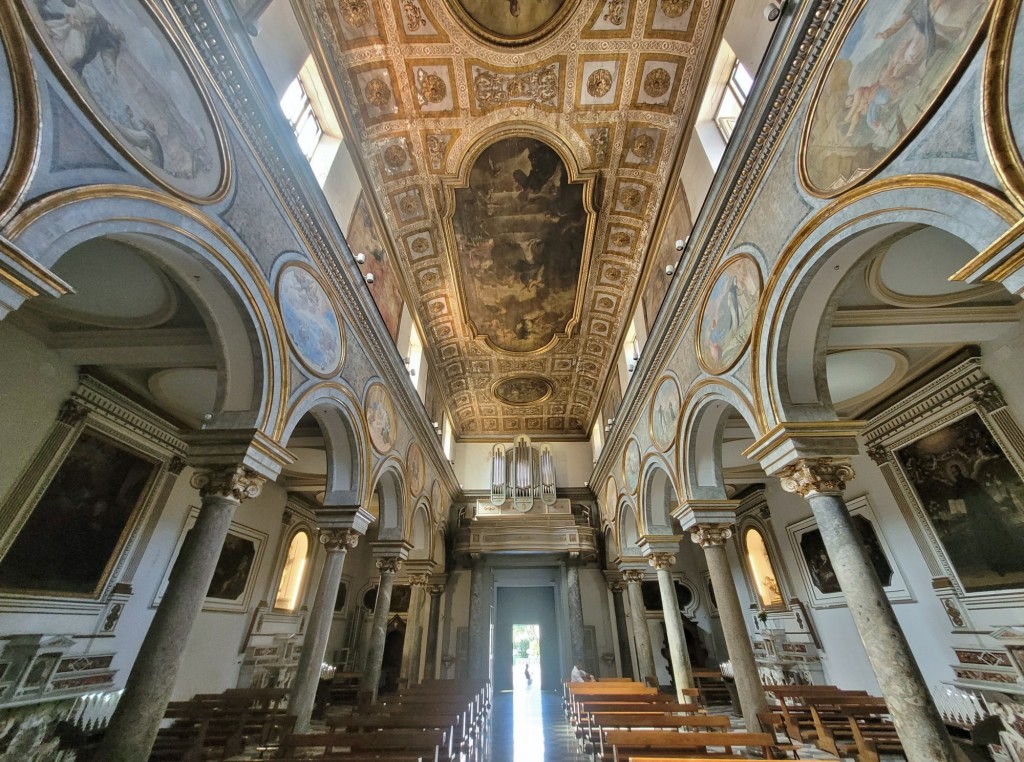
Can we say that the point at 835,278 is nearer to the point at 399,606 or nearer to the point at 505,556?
the point at 505,556

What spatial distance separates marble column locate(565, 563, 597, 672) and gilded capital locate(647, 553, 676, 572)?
648cm

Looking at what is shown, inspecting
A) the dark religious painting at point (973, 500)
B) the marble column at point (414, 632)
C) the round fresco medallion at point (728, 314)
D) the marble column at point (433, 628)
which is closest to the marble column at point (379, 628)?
the marble column at point (414, 632)

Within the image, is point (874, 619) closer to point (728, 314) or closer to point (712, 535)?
point (712, 535)

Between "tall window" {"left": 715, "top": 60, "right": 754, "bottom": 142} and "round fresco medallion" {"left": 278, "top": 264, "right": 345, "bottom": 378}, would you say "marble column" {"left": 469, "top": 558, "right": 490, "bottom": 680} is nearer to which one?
"round fresco medallion" {"left": 278, "top": 264, "right": 345, "bottom": 378}

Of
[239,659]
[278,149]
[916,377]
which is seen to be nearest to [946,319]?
[916,377]

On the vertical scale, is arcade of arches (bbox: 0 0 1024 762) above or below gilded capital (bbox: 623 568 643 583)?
above

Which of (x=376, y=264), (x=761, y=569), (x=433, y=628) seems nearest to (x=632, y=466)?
(x=761, y=569)

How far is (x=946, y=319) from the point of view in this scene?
5.77m

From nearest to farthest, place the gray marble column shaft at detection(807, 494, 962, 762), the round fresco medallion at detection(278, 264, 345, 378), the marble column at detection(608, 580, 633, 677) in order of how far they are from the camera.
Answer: the gray marble column shaft at detection(807, 494, 962, 762)
the round fresco medallion at detection(278, 264, 345, 378)
the marble column at detection(608, 580, 633, 677)

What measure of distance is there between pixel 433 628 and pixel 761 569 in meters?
10.8

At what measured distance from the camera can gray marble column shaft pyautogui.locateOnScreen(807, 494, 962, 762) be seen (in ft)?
11.1

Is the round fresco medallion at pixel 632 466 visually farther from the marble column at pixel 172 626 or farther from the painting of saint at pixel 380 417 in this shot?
the marble column at pixel 172 626

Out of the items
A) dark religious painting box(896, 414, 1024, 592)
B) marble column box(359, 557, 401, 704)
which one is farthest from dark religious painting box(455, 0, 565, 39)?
marble column box(359, 557, 401, 704)

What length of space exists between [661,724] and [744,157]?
7.16m
